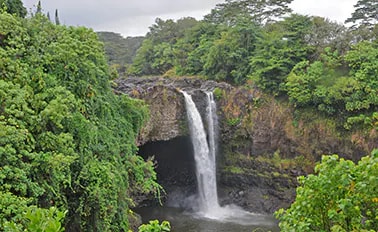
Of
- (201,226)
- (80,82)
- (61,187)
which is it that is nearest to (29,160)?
(61,187)

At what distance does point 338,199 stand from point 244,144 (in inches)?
651

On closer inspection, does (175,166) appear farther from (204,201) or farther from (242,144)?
(242,144)

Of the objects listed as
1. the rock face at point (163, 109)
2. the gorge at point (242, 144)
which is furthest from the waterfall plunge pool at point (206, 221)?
the rock face at point (163, 109)

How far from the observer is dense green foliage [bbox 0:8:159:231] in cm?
669

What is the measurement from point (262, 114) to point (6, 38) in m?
14.6

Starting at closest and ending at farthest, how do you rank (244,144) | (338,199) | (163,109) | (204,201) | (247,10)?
(338,199) → (163,109) → (204,201) → (244,144) → (247,10)

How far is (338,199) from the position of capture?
4516 mm

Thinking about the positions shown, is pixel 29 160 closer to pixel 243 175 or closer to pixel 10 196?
pixel 10 196

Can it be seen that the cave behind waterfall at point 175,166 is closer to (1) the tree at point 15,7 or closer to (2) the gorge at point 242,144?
(2) the gorge at point 242,144

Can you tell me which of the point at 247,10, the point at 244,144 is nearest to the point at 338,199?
the point at 244,144

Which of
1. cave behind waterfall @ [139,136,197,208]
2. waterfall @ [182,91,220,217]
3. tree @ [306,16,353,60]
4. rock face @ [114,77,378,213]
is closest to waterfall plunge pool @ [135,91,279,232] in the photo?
waterfall @ [182,91,220,217]

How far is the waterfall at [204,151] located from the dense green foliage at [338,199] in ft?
51.6

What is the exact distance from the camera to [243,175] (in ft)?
68.1

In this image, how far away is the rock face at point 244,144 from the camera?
1944 cm
